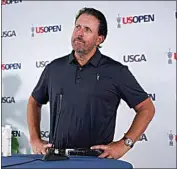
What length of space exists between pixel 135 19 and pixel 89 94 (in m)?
1.38

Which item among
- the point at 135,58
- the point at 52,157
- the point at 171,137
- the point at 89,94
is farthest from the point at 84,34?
the point at 171,137

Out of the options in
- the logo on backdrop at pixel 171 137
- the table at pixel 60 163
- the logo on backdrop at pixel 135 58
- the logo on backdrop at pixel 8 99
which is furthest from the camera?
the logo on backdrop at pixel 8 99

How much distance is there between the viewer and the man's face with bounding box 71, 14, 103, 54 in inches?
61.9

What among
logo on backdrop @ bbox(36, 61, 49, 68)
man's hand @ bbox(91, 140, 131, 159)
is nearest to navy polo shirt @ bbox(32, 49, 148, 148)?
man's hand @ bbox(91, 140, 131, 159)

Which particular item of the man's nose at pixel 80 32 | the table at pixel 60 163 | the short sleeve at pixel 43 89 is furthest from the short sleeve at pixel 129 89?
the table at pixel 60 163

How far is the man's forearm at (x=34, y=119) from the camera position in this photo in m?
1.64

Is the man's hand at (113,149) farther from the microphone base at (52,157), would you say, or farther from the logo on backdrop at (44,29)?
the logo on backdrop at (44,29)

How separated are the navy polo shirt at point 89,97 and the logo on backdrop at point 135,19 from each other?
1193 mm

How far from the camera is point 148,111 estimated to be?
156 cm

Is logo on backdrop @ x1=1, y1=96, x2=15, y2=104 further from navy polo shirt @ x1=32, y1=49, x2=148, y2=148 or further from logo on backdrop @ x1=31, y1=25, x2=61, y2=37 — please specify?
navy polo shirt @ x1=32, y1=49, x2=148, y2=148

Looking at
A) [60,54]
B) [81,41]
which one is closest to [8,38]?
[60,54]

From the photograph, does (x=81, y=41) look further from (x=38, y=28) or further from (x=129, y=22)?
(x=38, y=28)

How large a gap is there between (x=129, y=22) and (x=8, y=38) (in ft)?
3.71

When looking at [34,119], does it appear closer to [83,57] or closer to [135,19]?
[83,57]
